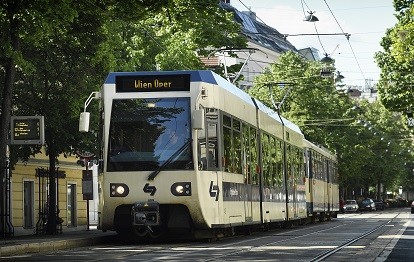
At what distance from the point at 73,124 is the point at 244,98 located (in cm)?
821

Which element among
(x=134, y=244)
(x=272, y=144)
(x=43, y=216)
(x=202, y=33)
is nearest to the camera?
(x=134, y=244)

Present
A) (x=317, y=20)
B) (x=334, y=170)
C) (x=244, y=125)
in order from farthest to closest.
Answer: (x=334, y=170)
(x=317, y=20)
(x=244, y=125)

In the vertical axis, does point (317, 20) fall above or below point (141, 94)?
above

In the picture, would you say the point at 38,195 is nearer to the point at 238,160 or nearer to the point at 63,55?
the point at 63,55

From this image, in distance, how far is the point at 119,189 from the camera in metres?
24.4

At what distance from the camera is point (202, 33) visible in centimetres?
5059

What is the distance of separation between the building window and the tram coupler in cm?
1899

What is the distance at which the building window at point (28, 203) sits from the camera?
4288cm

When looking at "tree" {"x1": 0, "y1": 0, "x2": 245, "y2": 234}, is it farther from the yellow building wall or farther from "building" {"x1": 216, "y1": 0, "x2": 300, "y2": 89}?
"building" {"x1": 216, "y1": 0, "x2": 300, "y2": 89}

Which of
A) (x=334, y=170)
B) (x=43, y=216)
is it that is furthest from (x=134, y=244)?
(x=334, y=170)

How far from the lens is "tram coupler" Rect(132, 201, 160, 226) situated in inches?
958

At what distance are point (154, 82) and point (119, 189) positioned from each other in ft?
7.78

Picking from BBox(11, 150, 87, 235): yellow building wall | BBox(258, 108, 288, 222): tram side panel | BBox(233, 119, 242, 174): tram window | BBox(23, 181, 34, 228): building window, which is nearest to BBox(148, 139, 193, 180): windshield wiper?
BBox(233, 119, 242, 174): tram window

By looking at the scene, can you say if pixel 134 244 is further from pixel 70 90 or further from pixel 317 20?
pixel 317 20
